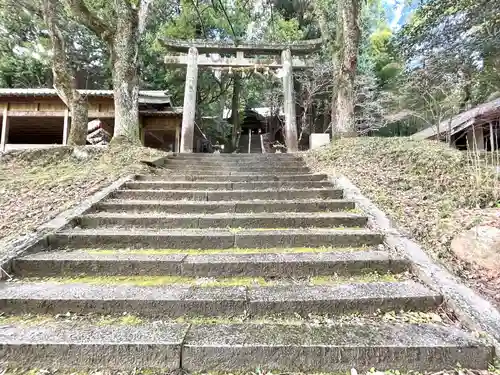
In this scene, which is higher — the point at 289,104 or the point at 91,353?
the point at 289,104

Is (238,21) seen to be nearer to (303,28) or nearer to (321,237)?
(303,28)

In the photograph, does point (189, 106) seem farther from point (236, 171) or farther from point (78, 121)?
point (236, 171)

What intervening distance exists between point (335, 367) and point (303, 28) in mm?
18183

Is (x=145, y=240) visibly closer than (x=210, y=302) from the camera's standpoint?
No

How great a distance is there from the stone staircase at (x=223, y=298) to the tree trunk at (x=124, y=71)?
3.98 metres

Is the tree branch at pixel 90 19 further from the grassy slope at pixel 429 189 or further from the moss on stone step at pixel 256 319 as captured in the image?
the moss on stone step at pixel 256 319

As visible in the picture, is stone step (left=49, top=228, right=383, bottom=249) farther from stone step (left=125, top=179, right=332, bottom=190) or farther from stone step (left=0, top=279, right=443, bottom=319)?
stone step (left=125, top=179, right=332, bottom=190)

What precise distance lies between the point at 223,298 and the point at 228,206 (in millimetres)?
1922

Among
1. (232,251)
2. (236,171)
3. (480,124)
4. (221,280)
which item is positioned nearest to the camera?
(221,280)

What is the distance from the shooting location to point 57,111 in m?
11.2

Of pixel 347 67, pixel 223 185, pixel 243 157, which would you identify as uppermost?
pixel 347 67

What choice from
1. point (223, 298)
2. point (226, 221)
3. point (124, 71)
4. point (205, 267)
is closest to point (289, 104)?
point (124, 71)

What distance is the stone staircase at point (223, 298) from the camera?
185cm

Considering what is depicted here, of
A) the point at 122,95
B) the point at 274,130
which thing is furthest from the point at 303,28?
the point at 122,95
